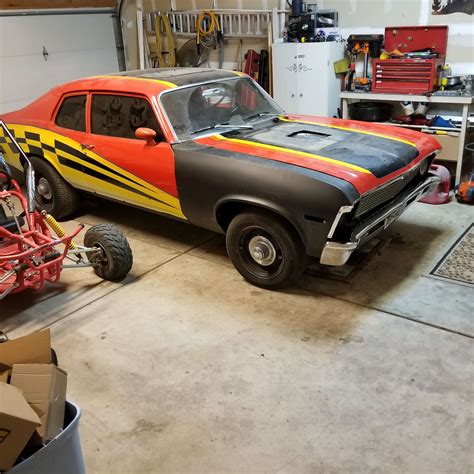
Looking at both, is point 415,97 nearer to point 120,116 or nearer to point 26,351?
point 120,116

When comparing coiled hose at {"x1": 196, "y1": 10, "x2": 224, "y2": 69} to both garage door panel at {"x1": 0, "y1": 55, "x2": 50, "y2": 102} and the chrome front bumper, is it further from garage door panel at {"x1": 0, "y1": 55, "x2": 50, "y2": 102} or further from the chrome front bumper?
the chrome front bumper

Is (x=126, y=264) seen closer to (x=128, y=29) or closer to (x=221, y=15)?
(x=221, y=15)

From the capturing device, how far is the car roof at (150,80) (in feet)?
13.7

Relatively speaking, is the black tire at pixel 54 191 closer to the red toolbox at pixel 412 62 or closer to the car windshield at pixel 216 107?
the car windshield at pixel 216 107

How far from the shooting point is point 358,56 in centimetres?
659

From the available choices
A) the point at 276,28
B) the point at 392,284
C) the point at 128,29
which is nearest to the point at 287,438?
the point at 392,284

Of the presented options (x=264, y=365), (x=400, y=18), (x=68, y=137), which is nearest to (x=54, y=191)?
(x=68, y=137)

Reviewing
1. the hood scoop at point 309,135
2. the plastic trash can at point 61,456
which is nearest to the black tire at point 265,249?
the hood scoop at point 309,135

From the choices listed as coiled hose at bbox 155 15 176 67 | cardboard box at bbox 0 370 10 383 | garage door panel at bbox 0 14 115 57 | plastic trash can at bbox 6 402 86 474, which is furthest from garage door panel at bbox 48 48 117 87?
plastic trash can at bbox 6 402 86 474

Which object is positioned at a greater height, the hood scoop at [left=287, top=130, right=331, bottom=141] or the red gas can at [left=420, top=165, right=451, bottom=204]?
the hood scoop at [left=287, top=130, right=331, bottom=141]

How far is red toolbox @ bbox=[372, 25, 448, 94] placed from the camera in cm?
564

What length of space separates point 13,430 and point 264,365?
1567mm

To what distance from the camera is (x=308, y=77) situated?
6445 mm

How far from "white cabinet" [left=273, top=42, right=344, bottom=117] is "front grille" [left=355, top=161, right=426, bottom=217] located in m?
2.65
